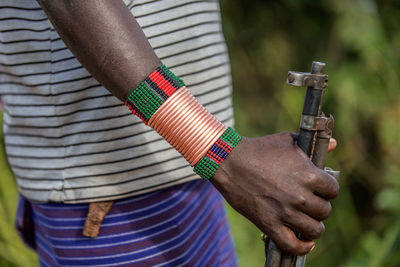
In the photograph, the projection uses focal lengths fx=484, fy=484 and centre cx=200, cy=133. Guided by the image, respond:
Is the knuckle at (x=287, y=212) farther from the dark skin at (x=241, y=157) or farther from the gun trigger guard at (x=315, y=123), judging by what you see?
the gun trigger guard at (x=315, y=123)

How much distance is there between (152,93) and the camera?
0.65m

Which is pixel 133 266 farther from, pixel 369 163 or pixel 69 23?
pixel 369 163

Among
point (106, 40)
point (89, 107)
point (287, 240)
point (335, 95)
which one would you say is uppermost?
point (106, 40)

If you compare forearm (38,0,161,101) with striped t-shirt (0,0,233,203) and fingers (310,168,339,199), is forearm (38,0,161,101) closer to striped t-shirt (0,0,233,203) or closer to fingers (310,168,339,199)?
striped t-shirt (0,0,233,203)

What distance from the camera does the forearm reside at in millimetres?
633

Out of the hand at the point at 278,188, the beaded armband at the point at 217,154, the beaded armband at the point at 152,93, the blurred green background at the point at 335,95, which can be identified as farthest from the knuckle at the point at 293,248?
the blurred green background at the point at 335,95

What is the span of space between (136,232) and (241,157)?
286 millimetres

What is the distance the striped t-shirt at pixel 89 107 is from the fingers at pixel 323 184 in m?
0.26

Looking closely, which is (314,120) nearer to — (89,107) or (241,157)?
(241,157)

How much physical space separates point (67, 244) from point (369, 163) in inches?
92.4

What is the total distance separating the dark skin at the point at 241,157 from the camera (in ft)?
2.09

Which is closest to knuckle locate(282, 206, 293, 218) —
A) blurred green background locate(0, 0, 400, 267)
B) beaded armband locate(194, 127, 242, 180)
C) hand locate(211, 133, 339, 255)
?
hand locate(211, 133, 339, 255)

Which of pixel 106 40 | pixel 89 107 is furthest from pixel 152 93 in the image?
pixel 89 107

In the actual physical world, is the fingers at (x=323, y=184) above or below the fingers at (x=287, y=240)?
above
